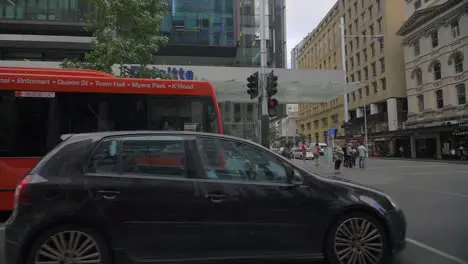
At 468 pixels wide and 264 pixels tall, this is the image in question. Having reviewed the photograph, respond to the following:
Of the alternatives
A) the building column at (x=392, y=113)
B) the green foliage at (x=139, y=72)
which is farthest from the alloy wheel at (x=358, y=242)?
the building column at (x=392, y=113)

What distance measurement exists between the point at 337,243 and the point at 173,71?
1725cm

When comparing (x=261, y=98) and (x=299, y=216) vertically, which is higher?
(x=261, y=98)

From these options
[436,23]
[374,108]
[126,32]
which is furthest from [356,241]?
[374,108]

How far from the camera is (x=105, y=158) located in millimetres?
4684

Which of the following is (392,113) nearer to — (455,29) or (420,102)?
(420,102)

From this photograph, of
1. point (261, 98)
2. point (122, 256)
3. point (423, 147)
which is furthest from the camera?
point (423, 147)

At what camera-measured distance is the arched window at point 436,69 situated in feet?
147

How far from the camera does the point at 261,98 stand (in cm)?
1747

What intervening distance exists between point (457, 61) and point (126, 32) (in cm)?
3602

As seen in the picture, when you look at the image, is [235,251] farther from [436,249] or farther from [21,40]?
[21,40]

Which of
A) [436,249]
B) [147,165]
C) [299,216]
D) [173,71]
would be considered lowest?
[436,249]

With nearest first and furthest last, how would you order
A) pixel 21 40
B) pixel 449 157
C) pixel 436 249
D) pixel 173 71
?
pixel 436 249, pixel 173 71, pixel 21 40, pixel 449 157

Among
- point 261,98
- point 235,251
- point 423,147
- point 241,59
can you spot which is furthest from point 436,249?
point 423,147

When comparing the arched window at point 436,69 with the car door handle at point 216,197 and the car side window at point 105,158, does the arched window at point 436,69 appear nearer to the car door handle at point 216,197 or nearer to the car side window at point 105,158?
the car door handle at point 216,197
